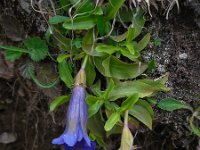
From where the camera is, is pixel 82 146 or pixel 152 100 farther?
pixel 152 100

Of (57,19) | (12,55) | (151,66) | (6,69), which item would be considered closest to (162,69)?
(151,66)

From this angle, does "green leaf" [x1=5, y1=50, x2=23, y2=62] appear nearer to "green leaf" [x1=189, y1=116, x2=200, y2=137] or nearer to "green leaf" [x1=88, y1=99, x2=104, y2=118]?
"green leaf" [x1=88, y1=99, x2=104, y2=118]

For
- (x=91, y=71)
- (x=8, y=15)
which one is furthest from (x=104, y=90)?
(x=8, y=15)

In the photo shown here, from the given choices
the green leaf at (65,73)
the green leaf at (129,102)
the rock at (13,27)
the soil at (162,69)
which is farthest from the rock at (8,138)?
the green leaf at (129,102)

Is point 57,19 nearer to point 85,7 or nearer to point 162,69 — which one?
point 85,7

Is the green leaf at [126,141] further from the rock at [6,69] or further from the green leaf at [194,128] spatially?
the rock at [6,69]
